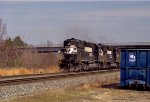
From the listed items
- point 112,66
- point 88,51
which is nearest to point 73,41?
point 88,51

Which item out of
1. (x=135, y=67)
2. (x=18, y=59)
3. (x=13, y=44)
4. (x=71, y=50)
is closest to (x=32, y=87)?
(x=135, y=67)

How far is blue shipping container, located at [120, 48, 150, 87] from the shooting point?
77.5 ft

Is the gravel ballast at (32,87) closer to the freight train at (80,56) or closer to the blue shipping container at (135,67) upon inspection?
the blue shipping container at (135,67)

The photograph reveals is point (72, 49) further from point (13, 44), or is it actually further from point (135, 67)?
point (13, 44)

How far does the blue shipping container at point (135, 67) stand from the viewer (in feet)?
77.5

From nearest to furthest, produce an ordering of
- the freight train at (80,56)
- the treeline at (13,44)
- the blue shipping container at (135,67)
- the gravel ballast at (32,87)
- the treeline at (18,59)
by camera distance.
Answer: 1. the gravel ballast at (32,87)
2. the blue shipping container at (135,67)
3. the freight train at (80,56)
4. the treeline at (18,59)
5. the treeline at (13,44)

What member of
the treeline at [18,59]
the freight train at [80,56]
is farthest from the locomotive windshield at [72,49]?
the treeline at [18,59]

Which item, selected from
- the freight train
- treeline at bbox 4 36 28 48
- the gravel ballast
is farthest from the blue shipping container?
treeline at bbox 4 36 28 48

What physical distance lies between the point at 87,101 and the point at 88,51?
95.6 ft

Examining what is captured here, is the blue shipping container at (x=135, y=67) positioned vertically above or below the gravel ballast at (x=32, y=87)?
above

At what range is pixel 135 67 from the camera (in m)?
24.0

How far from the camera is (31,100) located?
17.4 meters

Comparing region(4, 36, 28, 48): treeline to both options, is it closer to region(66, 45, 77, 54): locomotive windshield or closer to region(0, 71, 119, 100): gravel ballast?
region(66, 45, 77, 54): locomotive windshield

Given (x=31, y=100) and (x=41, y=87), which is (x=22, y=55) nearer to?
(x=41, y=87)
